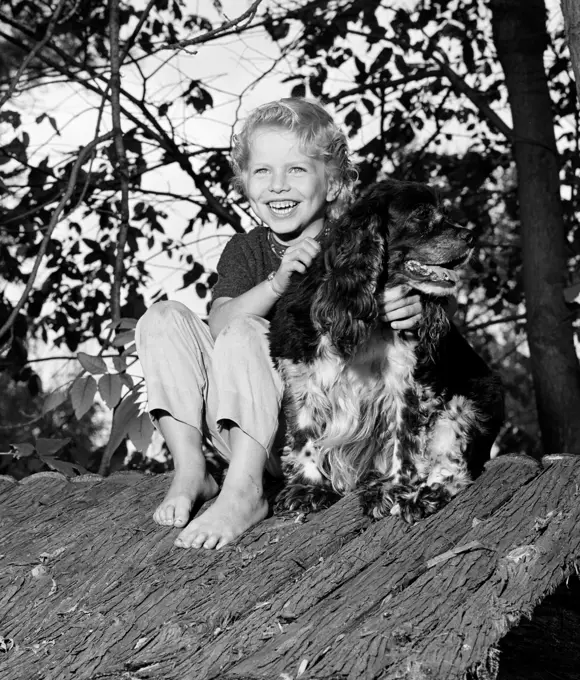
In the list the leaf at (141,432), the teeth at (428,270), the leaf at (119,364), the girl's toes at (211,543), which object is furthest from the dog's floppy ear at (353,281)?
the leaf at (119,364)

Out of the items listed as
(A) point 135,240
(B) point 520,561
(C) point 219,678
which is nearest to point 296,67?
(A) point 135,240

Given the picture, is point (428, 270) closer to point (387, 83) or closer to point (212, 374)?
point (212, 374)

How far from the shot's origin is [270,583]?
261 cm

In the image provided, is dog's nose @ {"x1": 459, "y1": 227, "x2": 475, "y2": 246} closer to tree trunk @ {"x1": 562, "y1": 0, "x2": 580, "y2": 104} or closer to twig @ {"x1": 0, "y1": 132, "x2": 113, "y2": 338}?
tree trunk @ {"x1": 562, "y1": 0, "x2": 580, "y2": 104}

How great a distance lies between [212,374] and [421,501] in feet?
3.01

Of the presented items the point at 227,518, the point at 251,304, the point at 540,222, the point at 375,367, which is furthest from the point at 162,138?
the point at 227,518

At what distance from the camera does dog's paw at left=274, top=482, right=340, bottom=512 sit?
324cm

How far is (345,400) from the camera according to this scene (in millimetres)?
3361

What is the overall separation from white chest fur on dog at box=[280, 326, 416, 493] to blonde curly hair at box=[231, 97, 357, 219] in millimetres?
700

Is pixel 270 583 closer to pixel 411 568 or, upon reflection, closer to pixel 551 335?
pixel 411 568

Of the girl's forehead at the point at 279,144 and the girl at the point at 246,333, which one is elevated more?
the girl's forehead at the point at 279,144

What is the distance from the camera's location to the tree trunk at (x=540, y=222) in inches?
223

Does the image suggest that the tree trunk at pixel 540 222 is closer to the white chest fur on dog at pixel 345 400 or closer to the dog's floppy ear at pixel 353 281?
the white chest fur on dog at pixel 345 400

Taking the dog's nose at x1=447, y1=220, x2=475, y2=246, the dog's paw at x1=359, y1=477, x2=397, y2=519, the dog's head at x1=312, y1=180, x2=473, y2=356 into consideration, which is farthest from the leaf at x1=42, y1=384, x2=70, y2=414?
the dog's nose at x1=447, y1=220, x2=475, y2=246
